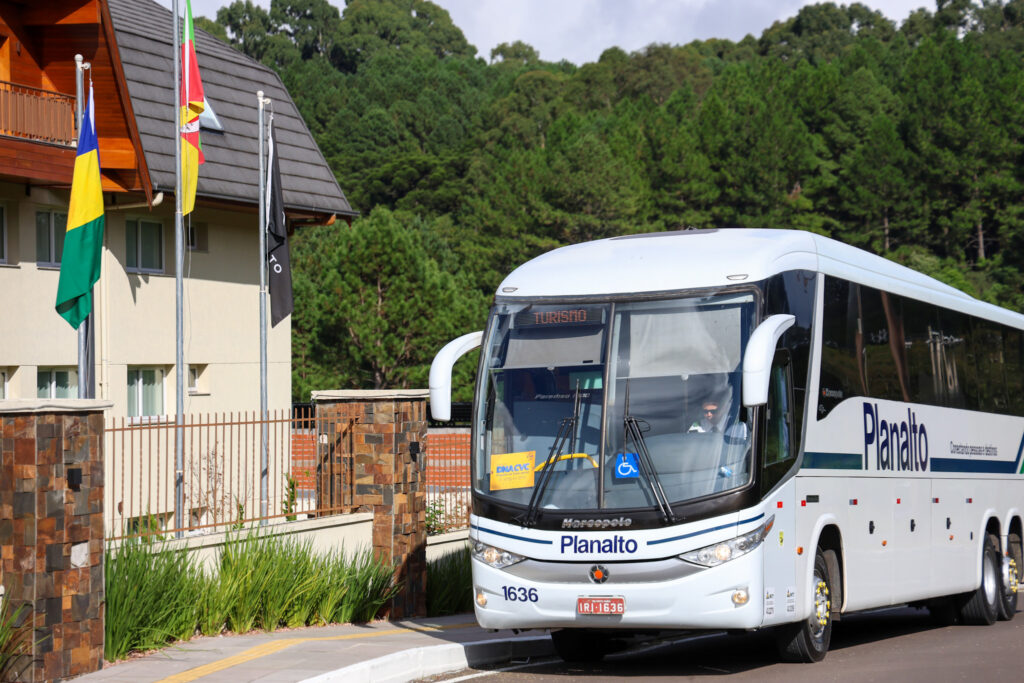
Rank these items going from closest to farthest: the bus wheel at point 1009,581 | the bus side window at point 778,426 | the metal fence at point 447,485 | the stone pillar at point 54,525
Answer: the stone pillar at point 54,525, the bus side window at point 778,426, the bus wheel at point 1009,581, the metal fence at point 447,485

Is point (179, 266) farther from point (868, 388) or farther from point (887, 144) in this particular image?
point (887, 144)

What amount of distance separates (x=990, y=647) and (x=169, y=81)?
1847 centimetres

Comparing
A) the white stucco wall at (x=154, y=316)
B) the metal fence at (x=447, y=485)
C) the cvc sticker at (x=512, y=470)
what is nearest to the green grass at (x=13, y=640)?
the cvc sticker at (x=512, y=470)

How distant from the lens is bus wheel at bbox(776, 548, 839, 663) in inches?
454

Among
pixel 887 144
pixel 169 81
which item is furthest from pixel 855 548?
pixel 887 144

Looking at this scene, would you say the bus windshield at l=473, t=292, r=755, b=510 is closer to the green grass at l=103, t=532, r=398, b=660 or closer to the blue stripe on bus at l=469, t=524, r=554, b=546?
the blue stripe on bus at l=469, t=524, r=554, b=546

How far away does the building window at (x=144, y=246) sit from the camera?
2500cm

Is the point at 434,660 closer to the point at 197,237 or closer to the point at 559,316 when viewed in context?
the point at 559,316

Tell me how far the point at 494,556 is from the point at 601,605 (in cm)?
103

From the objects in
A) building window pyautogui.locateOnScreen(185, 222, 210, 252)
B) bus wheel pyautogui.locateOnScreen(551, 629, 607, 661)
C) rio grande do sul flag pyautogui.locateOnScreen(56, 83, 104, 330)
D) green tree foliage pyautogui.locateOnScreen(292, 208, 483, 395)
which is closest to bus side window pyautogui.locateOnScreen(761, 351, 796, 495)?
bus wheel pyautogui.locateOnScreen(551, 629, 607, 661)

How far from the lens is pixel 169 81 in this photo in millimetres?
25938

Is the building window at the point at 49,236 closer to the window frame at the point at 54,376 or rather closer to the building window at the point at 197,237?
the window frame at the point at 54,376

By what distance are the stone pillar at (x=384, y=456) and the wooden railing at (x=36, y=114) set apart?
9238mm

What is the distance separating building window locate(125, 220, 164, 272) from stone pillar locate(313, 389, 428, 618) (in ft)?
35.5
